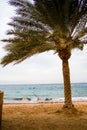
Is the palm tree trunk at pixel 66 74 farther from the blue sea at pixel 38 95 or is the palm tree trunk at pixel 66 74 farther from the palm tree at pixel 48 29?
the blue sea at pixel 38 95

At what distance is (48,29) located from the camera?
15.2 m

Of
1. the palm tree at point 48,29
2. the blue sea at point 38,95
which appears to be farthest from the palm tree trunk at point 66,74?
the blue sea at point 38,95

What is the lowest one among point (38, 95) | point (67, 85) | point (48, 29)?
point (67, 85)

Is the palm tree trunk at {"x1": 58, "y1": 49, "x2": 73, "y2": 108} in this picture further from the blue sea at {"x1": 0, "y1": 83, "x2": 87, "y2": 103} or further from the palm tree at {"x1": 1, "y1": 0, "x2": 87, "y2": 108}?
the blue sea at {"x1": 0, "y1": 83, "x2": 87, "y2": 103}

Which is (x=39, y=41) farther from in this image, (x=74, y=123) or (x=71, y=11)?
(x=74, y=123)

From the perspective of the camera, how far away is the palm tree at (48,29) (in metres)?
14.4

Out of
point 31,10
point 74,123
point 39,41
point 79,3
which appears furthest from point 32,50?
point 74,123

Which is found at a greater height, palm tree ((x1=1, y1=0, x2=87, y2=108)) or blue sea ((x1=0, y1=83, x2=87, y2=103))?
palm tree ((x1=1, y1=0, x2=87, y2=108))

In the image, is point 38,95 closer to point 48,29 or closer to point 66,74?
point 66,74

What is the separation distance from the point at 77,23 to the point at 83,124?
17.7 feet

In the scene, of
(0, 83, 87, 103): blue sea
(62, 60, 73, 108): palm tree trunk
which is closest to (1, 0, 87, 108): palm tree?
(62, 60, 73, 108): palm tree trunk

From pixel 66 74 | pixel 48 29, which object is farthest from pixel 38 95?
pixel 48 29

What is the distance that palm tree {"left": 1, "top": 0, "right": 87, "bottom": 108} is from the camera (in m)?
14.4

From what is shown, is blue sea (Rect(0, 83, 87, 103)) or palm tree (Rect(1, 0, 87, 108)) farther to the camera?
blue sea (Rect(0, 83, 87, 103))
